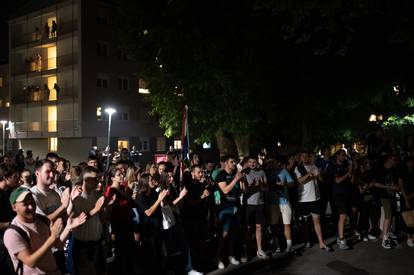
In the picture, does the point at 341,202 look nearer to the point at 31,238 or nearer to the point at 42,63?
the point at 31,238

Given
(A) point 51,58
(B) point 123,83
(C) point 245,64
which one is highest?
(A) point 51,58

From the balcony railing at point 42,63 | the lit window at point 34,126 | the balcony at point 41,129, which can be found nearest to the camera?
the balcony at point 41,129

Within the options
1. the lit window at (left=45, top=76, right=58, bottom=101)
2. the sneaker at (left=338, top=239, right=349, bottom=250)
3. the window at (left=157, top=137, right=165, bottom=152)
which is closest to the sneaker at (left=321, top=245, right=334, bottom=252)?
the sneaker at (left=338, top=239, right=349, bottom=250)

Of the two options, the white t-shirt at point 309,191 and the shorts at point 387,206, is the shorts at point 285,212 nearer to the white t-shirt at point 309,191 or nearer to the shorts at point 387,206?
the white t-shirt at point 309,191

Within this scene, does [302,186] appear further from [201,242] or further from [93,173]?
[93,173]

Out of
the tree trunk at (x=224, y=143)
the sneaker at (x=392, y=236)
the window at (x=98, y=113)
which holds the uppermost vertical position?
the window at (x=98, y=113)

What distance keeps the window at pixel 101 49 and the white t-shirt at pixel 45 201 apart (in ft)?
105

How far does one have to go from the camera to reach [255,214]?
8.86 metres

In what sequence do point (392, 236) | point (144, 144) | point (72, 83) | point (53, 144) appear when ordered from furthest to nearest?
point (144, 144), point (53, 144), point (72, 83), point (392, 236)

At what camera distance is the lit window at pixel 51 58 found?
124 ft

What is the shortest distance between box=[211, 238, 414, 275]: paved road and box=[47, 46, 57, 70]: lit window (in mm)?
33255

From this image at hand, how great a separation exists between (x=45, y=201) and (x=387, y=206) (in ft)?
23.5


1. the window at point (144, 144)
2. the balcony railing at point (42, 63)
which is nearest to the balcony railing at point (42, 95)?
the balcony railing at point (42, 63)

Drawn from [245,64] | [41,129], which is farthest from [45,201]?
[41,129]
